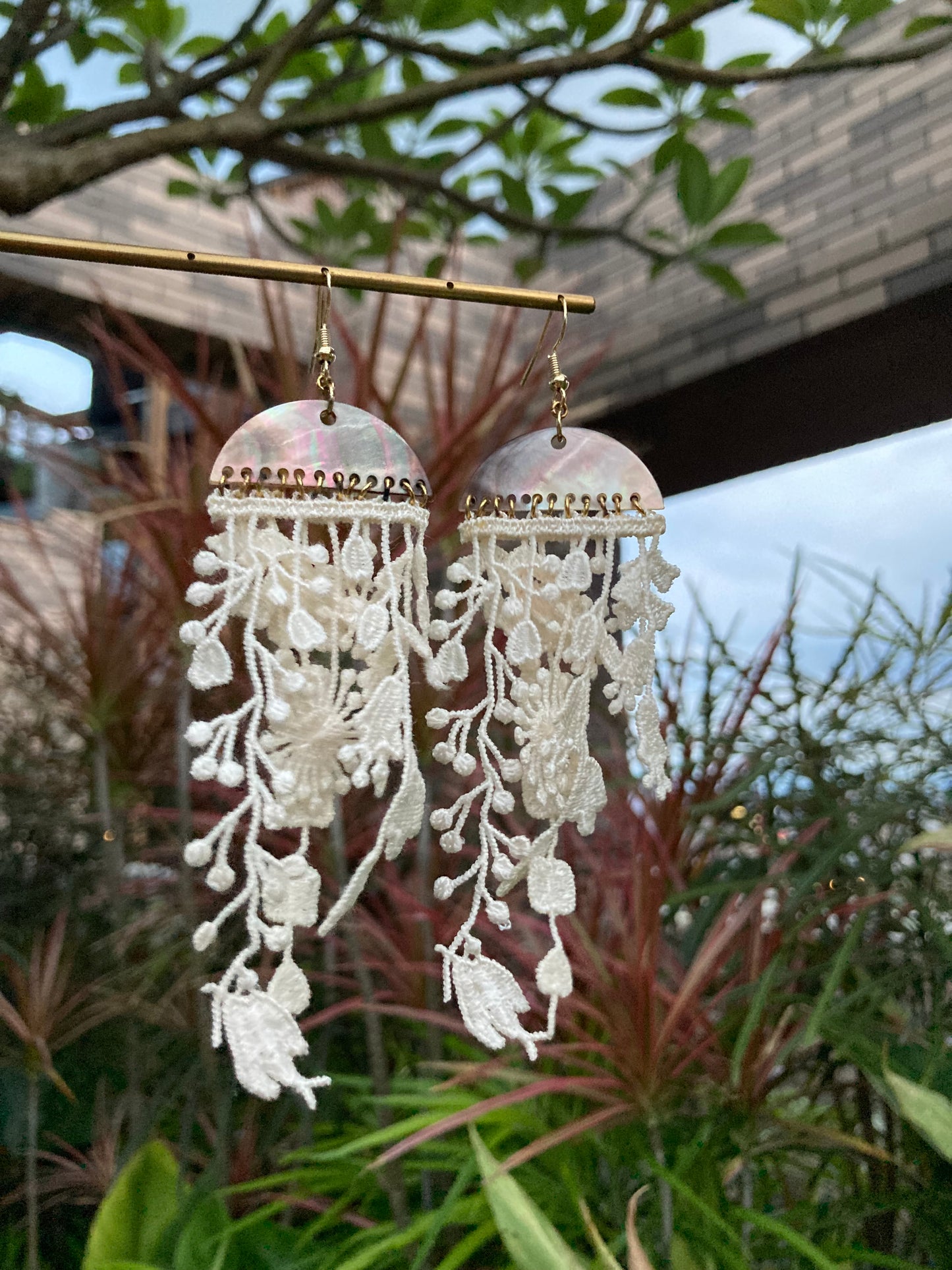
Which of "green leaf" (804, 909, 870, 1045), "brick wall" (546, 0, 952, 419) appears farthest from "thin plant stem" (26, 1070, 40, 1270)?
"brick wall" (546, 0, 952, 419)

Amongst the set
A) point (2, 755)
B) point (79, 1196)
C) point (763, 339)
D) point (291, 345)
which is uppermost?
point (763, 339)

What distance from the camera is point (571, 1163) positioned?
1252 mm

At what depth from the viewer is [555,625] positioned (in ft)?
2.91

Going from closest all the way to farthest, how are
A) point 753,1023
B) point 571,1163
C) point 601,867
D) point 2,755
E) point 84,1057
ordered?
point 753,1023 < point 571,1163 < point 601,867 < point 84,1057 < point 2,755

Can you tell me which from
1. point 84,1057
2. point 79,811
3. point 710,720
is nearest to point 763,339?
point 710,720

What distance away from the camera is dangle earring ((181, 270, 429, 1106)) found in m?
0.75

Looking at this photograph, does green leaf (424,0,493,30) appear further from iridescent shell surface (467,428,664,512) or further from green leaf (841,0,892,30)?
iridescent shell surface (467,428,664,512)

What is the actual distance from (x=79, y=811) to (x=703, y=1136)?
1.31 meters

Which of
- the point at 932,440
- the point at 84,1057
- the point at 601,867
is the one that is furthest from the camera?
the point at 84,1057

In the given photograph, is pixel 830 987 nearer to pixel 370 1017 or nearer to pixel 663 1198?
pixel 663 1198

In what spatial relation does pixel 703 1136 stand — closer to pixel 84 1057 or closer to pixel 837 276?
pixel 84 1057

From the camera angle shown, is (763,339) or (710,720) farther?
(763,339)

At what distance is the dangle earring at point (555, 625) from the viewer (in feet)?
2.80

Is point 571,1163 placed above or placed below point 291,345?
below
